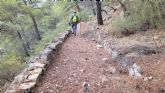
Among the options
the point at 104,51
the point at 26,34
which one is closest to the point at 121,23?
the point at 104,51

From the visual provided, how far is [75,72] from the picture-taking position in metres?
8.68

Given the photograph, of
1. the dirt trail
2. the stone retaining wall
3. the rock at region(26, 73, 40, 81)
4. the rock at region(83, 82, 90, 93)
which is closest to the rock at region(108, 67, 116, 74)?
the dirt trail

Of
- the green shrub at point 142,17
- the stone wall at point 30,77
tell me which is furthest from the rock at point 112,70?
the green shrub at point 142,17

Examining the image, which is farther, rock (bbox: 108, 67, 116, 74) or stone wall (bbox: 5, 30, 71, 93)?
rock (bbox: 108, 67, 116, 74)

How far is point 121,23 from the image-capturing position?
13.3m

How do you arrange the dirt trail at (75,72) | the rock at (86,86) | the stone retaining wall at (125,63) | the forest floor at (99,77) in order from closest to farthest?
the forest floor at (99,77) → the rock at (86,86) → the dirt trail at (75,72) → the stone retaining wall at (125,63)

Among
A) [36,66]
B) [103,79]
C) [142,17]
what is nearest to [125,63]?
[103,79]

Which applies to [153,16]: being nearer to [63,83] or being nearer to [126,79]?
[126,79]

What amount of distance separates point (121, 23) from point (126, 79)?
6112mm

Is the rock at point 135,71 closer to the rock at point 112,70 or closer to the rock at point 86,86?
the rock at point 112,70

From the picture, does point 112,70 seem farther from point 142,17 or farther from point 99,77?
point 142,17

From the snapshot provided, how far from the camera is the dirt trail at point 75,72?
719 cm

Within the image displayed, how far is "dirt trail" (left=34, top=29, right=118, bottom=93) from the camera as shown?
23.6 ft

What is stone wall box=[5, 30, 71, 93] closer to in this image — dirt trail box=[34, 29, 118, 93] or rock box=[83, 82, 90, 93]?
dirt trail box=[34, 29, 118, 93]
